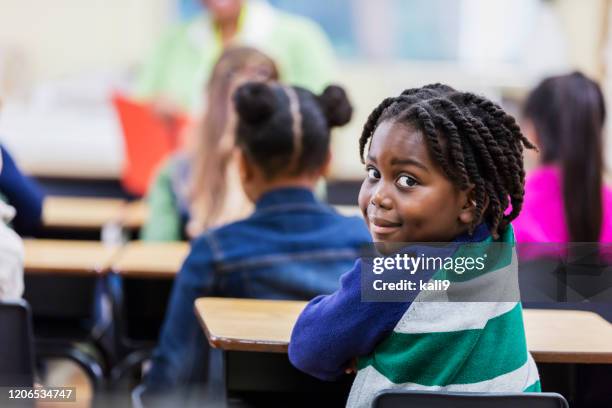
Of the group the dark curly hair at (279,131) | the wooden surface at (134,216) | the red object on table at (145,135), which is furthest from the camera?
the red object on table at (145,135)

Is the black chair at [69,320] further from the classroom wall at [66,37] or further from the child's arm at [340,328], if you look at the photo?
the classroom wall at [66,37]

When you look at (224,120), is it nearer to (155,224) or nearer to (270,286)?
(155,224)

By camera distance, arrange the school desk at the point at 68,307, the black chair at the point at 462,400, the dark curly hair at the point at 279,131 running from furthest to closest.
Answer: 1. the school desk at the point at 68,307
2. the dark curly hair at the point at 279,131
3. the black chair at the point at 462,400

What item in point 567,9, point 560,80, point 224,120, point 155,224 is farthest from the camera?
point 567,9

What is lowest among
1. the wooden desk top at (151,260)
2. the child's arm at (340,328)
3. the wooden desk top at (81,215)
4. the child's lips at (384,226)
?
the wooden desk top at (81,215)

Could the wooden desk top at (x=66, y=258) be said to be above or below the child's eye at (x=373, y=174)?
below

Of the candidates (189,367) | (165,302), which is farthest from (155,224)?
(189,367)

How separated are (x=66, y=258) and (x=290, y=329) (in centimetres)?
110

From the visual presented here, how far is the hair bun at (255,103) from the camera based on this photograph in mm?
1937

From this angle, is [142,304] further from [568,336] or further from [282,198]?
[568,336]

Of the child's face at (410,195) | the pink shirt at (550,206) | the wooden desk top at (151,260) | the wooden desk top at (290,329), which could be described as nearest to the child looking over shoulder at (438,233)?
the child's face at (410,195)

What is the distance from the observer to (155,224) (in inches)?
112

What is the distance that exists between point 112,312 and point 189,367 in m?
0.78

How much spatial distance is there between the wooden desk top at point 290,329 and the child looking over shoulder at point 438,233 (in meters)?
0.12
